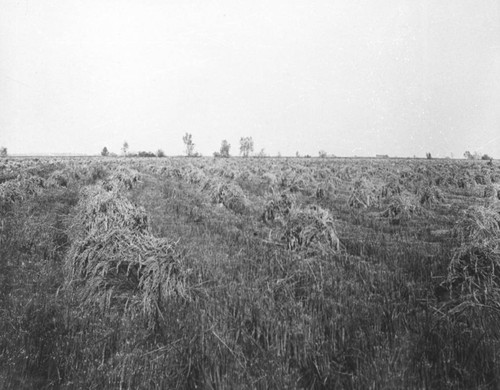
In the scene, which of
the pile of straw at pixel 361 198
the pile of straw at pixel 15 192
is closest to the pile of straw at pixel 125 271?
the pile of straw at pixel 15 192

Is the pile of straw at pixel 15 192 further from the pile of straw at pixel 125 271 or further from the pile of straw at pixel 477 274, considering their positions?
the pile of straw at pixel 477 274

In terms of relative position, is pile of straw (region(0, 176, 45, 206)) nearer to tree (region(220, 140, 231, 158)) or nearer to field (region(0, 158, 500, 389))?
field (region(0, 158, 500, 389))

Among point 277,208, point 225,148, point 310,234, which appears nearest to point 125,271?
point 310,234

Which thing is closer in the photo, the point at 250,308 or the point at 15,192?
the point at 250,308

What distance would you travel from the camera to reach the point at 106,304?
391 cm

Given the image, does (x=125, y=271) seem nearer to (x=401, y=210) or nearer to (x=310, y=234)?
(x=310, y=234)

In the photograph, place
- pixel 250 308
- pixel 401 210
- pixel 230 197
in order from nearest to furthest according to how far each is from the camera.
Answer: pixel 250 308 → pixel 401 210 → pixel 230 197

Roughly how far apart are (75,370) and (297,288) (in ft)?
9.26

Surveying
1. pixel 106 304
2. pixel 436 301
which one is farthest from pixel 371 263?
pixel 106 304

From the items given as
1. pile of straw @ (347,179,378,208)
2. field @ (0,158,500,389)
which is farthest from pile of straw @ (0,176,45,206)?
pile of straw @ (347,179,378,208)

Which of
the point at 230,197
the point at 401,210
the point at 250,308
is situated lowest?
the point at 250,308

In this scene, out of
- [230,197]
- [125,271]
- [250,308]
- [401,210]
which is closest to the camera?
[250,308]

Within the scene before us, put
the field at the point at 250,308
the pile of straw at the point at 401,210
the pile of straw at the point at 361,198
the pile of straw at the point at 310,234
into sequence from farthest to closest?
the pile of straw at the point at 361,198
the pile of straw at the point at 401,210
the pile of straw at the point at 310,234
the field at the point at 250,308

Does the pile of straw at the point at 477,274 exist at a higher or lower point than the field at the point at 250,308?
higher
